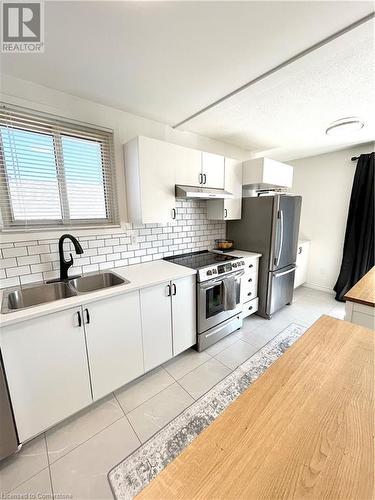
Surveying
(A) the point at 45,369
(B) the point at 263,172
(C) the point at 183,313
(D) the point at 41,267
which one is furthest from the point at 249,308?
(D) the point at 41,267

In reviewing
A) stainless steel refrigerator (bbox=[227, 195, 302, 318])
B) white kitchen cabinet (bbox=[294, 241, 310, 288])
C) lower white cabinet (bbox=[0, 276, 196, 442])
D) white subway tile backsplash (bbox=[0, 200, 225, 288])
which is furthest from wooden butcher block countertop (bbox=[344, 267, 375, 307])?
white kitchen cabinet (bbox=[294, 241, 310, 288])

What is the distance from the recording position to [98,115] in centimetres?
196

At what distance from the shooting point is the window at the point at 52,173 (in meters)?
1.63

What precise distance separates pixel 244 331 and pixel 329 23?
276cm

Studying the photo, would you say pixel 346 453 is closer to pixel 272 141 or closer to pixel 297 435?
pixel 297 435

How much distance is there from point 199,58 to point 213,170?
117 centimetres

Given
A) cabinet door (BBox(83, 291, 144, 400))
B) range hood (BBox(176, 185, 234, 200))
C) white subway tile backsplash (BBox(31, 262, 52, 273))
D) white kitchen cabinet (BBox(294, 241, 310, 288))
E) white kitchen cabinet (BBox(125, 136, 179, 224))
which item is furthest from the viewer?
white kitchen cabinet (BBox(294, 241, 310, 288))

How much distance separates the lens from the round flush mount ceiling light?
2225 millimetres

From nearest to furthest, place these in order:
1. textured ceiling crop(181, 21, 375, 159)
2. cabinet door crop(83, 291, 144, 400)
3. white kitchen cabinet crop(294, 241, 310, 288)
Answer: textured ceiling crop(181, 21, 375, 159) < cabinet door crop(83, 291, 144, 400) < white kitchen cabinet crop(294, 241, 310, 288)

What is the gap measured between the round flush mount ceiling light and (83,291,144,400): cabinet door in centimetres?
276

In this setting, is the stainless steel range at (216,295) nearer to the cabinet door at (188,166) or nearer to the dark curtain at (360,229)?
the cabinet door at (188,166)

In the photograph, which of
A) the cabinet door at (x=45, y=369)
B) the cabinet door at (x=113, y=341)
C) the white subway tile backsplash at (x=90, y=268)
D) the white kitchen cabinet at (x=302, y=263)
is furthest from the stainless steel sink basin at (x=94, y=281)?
the white kitchen cabinet at (x=302, y=263)

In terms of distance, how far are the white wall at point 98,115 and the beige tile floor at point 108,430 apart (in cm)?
151

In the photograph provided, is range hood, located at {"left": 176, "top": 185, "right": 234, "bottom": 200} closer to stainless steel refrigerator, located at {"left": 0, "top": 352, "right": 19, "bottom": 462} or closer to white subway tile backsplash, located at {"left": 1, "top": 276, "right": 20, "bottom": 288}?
white subway tile backsplash, located at {"left": 1, "top": 276, "right": 20, "bottom": 288}
